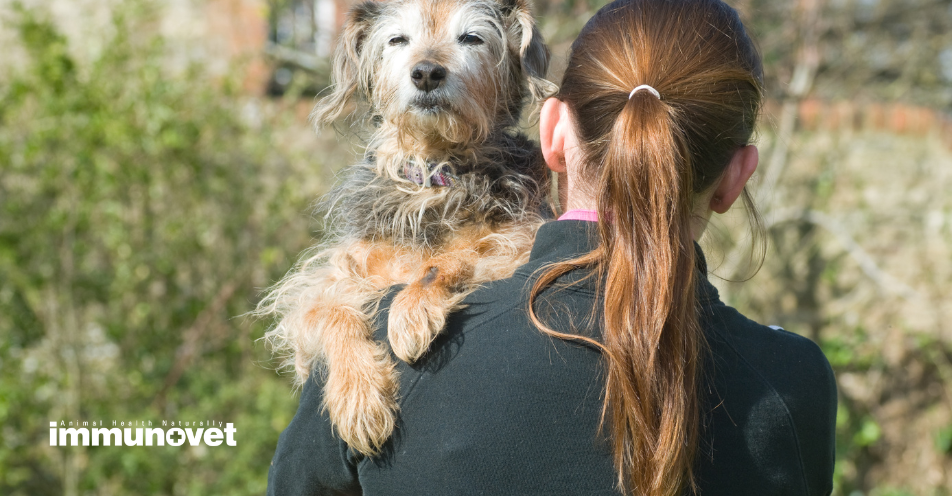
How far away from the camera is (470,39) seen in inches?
95.9

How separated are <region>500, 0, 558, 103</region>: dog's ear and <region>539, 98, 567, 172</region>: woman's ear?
80 centimetres

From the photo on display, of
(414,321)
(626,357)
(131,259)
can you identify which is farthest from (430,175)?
(131,259)

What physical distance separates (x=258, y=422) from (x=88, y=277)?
1.66 metres

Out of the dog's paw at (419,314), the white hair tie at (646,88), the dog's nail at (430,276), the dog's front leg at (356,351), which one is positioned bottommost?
the dog's front leg at (356,351)

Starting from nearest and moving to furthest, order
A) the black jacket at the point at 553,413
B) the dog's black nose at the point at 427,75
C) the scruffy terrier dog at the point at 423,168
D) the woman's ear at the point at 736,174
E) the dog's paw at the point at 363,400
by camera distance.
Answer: the black jacket at the point at 553,413 < the dog's paw at the point at 363,400 < the woman's ear at the point at 736,174 < the scruffy terrier dog at the point at 423,168 < the dog's black nose at the point at 427,75

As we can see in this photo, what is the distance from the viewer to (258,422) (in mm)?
4754

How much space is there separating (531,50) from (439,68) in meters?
0.35

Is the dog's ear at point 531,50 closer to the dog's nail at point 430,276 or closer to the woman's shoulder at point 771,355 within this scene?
the dog's nail at point 430,276

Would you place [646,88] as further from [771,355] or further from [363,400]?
[363,400]

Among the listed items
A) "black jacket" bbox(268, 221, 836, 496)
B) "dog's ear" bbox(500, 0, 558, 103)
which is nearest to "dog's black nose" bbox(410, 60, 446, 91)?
"dog's ear" bbox(500, 0, 558, 103)

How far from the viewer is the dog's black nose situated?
2.25 meters

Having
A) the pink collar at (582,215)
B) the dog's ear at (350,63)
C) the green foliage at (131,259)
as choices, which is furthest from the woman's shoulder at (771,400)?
the green foliage at (131,259)

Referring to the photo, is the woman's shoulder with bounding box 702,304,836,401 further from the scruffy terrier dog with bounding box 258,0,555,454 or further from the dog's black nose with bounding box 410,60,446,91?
the dog's black nose with bounding box 410,60,446,91

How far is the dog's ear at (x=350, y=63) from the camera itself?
2.56 metres
